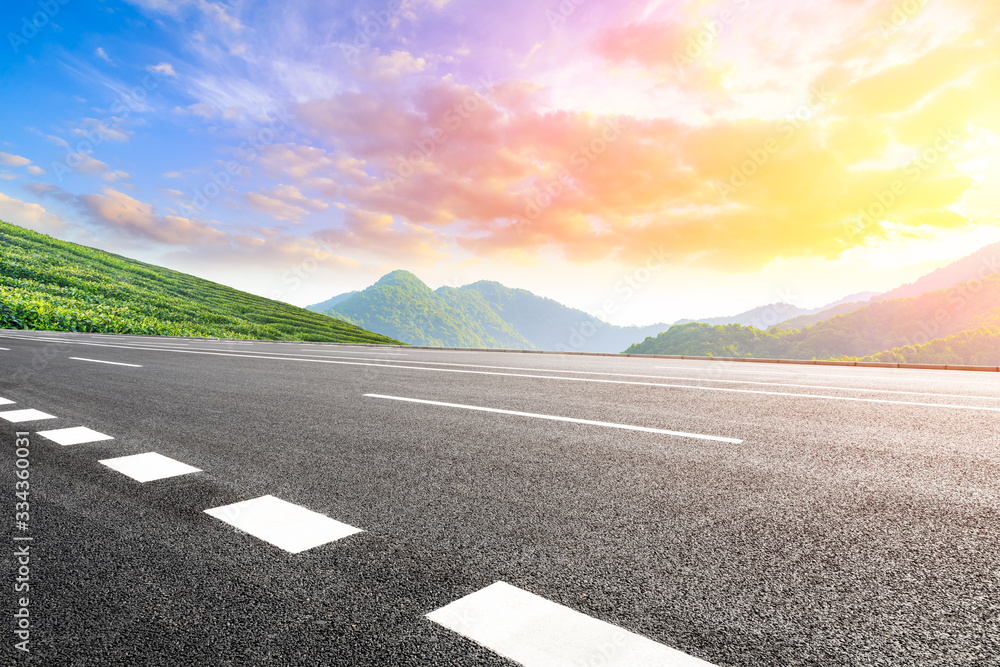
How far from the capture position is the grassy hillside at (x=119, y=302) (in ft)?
107

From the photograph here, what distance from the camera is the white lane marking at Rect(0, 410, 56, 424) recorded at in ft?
16.5

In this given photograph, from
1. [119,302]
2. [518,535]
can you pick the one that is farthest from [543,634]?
[119,302]

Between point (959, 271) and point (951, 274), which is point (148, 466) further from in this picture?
point (951, 274)

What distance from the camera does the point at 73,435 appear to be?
4.40 m

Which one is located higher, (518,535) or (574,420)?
(574,420)

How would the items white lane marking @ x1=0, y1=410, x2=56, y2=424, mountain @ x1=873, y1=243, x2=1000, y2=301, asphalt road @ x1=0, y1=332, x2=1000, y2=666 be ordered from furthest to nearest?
mountain @ x1=873, y1=243, x2=1000, y2=301 < white lane marking @ x1=0, y1=410, x2=56, y2=424 < asphalt road @ x1=0, y1=332, x2=1000, y2=666

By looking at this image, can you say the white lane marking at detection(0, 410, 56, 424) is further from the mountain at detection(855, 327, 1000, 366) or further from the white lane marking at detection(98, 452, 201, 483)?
the mountain at detection(855, 327, 1000, 366)

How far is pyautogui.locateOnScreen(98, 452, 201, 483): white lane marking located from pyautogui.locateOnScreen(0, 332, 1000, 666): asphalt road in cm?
8

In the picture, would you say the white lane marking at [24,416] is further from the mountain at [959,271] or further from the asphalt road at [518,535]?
the mountain at [959,271]

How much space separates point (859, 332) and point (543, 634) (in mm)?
86002

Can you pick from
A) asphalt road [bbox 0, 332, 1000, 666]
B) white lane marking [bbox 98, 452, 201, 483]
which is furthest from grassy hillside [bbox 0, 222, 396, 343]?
white lane marking [bbox 98, 452, 201, 483]

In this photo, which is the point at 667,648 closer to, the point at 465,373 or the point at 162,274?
the point at 465,373

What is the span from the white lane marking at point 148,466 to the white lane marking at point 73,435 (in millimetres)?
758

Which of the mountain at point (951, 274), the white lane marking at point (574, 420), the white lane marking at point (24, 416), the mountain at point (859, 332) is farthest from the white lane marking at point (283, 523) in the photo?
the mountain at point (951, 274)
